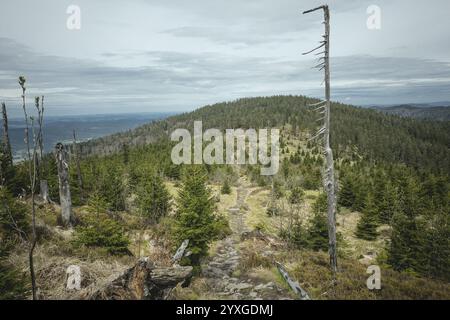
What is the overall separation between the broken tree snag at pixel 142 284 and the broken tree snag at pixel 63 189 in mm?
9925

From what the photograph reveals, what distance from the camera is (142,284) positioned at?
342 inches

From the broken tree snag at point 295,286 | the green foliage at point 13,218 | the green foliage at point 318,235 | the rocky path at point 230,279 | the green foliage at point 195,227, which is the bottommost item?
the green foliage at point 318,235

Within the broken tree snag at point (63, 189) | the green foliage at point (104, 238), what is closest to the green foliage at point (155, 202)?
the broken tree snag at point (63, 189)

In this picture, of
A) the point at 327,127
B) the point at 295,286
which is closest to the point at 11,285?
the point at 295,286

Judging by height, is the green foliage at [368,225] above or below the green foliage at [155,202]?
below

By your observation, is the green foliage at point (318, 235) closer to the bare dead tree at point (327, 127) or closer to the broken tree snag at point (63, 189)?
the bare dead tree at point (327, 127)

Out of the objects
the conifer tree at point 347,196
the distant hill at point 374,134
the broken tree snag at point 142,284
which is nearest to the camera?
Answer: the broken tree snag at point 142,284

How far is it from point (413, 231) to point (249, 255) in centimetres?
1634

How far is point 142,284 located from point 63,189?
36.7ft

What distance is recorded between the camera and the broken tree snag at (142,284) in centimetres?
786

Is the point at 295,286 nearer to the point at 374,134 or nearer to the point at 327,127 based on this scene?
the point at 327,127
